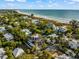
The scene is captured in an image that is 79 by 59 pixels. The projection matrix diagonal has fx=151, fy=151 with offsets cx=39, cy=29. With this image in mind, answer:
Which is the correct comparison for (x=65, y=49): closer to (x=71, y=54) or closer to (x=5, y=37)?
(x=71, y=54)

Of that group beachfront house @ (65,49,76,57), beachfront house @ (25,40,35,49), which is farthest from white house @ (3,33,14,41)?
beachfront house @ (65,49,76,57)

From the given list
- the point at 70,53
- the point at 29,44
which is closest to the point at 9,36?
the point at 29,44

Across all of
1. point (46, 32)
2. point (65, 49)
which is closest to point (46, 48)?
point (65, 49)

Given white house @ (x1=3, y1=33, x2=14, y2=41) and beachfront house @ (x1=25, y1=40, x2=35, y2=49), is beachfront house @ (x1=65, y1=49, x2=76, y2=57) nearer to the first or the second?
beachfront house @ (x1=25, y1=40, x2=35, y2=49)

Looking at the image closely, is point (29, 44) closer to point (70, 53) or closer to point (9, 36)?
point (9, 36)

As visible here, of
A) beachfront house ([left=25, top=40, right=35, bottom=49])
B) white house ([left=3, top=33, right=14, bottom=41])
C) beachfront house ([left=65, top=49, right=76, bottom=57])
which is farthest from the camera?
white house ([left=3, top=33, right=14, bottom=41])

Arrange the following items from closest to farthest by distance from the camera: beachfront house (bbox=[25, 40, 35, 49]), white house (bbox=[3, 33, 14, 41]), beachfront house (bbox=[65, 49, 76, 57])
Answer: beachfront house (bbox=[65, 49, 76, 57])
beachfront house (bbox=[25, 40, 35, 49])
white house (bbox=[3, 33, 14, 41])

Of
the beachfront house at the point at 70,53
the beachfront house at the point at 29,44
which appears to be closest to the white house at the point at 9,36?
the beachfront house at the point at 29,44

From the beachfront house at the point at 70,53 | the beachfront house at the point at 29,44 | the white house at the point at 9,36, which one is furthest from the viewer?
the white house at the point at 9,36

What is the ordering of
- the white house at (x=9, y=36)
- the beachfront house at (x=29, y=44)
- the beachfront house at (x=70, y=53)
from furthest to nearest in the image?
the white house at (x=9, y=36)
the beachfront house at (x=29, y=44)
the beachfront house at (x=70, y=53)

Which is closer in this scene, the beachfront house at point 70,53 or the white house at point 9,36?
the beachfront house at point 70,53

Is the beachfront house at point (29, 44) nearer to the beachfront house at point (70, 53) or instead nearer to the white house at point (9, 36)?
the white house at point (9, 36)
